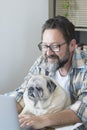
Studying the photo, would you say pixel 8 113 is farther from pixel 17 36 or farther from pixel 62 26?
pixel 17 36

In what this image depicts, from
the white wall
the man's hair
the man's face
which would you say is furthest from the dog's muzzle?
the white wall

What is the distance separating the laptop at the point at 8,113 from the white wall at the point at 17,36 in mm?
1989

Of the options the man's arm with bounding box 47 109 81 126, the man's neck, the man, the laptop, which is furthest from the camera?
the man's neck

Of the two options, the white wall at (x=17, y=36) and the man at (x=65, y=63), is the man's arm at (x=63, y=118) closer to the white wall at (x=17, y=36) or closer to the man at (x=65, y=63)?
the man at (x=65, y=63)

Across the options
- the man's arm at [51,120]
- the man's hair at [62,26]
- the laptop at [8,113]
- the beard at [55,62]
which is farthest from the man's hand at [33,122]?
the man's hair at [62,26]

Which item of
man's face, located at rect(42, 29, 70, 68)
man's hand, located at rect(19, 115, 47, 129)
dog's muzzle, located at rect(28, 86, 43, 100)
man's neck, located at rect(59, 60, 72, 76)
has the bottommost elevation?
man's hand, located at rect(19, 115, 47, 129)

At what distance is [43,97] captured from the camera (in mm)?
1489

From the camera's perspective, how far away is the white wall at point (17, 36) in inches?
115

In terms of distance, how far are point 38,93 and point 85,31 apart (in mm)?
1705

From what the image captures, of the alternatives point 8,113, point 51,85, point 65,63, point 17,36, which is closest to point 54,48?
point 65,63

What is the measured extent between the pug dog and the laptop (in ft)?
1.54

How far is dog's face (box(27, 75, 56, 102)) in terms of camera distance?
146 centimetres

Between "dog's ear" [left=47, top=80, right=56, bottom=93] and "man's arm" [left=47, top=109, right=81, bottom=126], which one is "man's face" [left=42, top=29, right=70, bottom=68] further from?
"man's arm" [left=47, top=109, right=81, bottom=126]

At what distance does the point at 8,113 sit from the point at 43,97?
537mm
